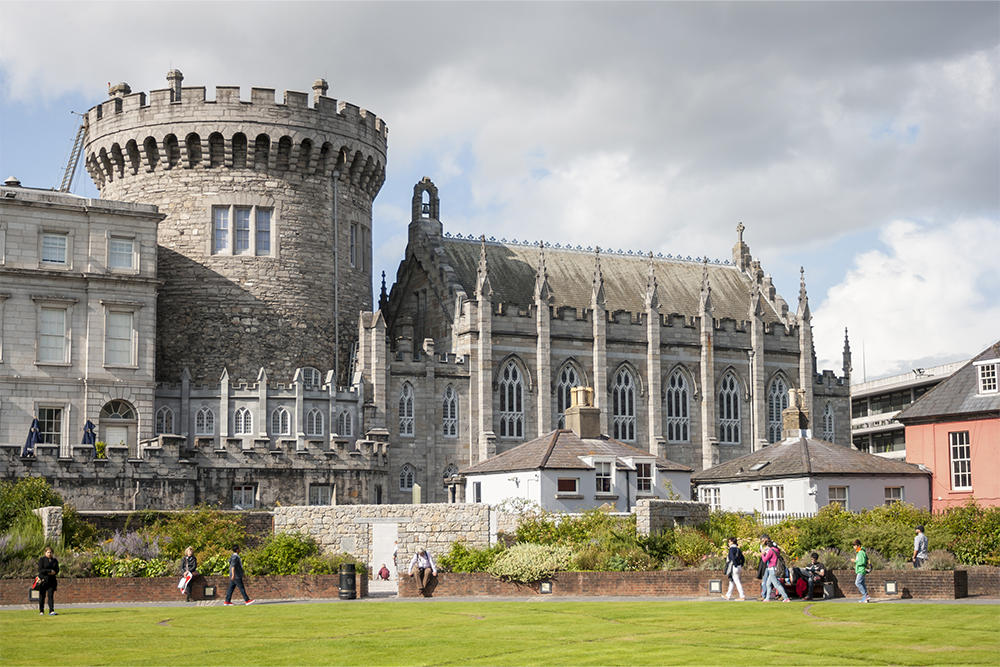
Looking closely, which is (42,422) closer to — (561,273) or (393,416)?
(393,416)

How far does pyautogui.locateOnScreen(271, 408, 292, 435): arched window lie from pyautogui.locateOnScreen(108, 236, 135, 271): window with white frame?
26.8 ft

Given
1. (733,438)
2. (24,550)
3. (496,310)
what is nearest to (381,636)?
(24,550)

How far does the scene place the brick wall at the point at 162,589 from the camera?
30297 millimetres

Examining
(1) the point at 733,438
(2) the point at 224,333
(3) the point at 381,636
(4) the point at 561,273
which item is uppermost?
(4) the point at 561,273

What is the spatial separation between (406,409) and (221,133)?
14.2 meters

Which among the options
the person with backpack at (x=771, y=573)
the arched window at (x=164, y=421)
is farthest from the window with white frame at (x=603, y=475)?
the arched window at (x=164, y=421)

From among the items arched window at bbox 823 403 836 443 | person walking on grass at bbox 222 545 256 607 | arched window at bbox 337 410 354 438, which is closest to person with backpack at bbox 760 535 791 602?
person walking on grass at bbox 222 545 256 607

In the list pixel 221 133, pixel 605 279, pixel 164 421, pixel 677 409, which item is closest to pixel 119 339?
pixel 164 421

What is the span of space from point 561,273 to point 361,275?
37.3 feet

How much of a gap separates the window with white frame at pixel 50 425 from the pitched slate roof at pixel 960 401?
30961 mm

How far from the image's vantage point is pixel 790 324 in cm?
6669

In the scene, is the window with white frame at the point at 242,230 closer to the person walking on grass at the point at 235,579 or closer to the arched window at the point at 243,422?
the arched window at the point at 243,422

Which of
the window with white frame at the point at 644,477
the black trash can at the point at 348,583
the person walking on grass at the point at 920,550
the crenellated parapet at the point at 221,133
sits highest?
the crenellated parapet at the point at 221,133

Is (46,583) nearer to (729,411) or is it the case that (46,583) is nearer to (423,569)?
(423,569)
